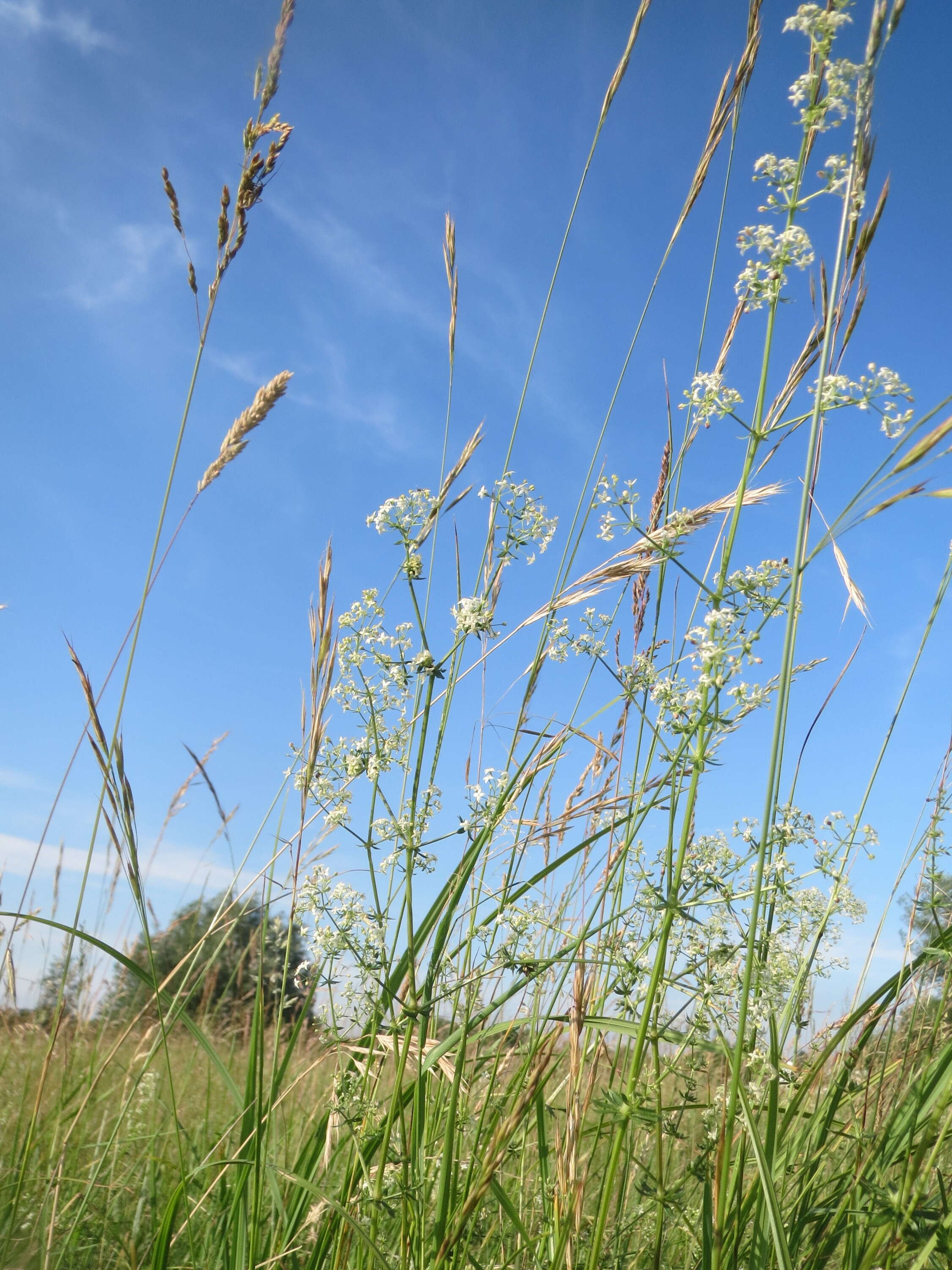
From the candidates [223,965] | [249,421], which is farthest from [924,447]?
[223,965]

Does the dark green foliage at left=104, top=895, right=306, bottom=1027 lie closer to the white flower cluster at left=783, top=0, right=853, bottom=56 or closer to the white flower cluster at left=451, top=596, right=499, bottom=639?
the white flower cluster at left=451, top=596, right=499, bottom=639

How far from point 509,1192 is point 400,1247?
107 cm

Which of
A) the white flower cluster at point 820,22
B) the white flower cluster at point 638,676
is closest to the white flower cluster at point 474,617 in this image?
the white flower cluster at point 638,676

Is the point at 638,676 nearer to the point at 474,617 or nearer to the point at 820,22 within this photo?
the point at 474,617

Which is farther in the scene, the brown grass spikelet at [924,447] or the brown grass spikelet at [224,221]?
the brown grass spikelet at [224,221]

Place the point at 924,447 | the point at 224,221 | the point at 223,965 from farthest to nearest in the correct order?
the point at 223,965, the point at 224,221, the point at 924,447

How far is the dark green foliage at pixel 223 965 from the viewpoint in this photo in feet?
7.91

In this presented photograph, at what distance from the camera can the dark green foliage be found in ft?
7.91

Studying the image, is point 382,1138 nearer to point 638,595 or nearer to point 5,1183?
point 638,595

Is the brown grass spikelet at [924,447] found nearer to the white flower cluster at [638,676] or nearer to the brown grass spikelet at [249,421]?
the white flower cluster at [638,676]

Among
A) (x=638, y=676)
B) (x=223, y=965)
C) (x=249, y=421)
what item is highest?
(x=249, y=421)

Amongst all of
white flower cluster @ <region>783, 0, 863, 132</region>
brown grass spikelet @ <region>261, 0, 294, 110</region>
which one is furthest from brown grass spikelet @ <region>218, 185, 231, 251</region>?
white flower cluster @ <region>783, 0, 863, 132</region>

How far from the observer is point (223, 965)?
35.6ft

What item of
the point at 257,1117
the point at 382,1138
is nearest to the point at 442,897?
the point at 382,1138
